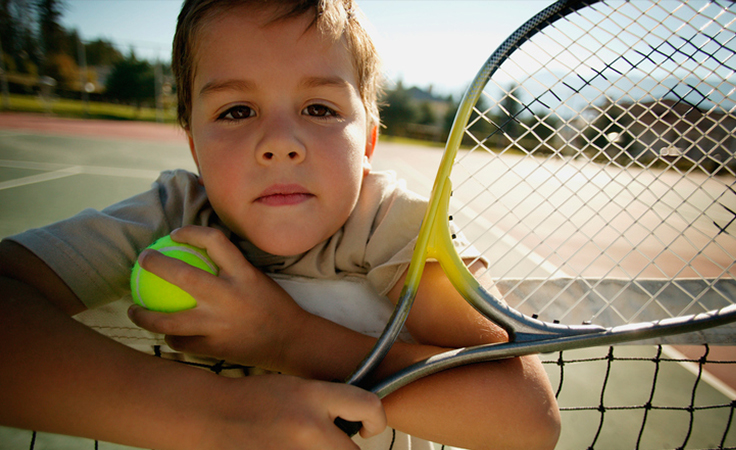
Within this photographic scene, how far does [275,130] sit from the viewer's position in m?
0.64

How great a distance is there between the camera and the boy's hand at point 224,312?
58cm

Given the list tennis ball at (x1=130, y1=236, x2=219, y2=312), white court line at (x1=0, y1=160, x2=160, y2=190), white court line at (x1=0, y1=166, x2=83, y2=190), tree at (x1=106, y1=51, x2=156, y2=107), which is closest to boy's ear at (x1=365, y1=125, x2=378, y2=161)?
tennis ball at (x1=130, y1=236, x2=219, y2=312)

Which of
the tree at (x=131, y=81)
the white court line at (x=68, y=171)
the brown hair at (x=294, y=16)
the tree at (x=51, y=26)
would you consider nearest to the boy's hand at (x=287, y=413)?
the brown hair at (x=294, y=16)

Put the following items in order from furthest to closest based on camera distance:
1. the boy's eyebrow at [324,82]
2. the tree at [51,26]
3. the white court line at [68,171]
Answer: the tree at [51,26], the white court line at [68,171], the boy's eyebrow at [324,82]

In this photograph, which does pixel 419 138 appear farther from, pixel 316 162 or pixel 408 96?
pixel 316 162

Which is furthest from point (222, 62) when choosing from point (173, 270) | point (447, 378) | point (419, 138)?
point (419, 138)

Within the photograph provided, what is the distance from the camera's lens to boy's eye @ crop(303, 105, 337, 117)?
71cm

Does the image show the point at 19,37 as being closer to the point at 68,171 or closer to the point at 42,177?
the point at 68,171

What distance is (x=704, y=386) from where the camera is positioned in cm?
152

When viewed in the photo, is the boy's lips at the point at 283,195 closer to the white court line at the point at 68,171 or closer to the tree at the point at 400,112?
the white court line at the point at 68,171

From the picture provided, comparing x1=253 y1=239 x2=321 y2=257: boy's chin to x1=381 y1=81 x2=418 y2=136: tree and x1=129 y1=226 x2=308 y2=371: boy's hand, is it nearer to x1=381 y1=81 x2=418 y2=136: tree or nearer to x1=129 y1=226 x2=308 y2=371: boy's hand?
x1=129 y1=226 x2=308 y2=371: boy's hand

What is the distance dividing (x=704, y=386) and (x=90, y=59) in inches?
940

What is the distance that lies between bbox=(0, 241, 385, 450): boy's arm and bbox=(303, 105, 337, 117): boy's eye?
43 centimetres

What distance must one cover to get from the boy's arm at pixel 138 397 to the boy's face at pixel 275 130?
0.26 m
